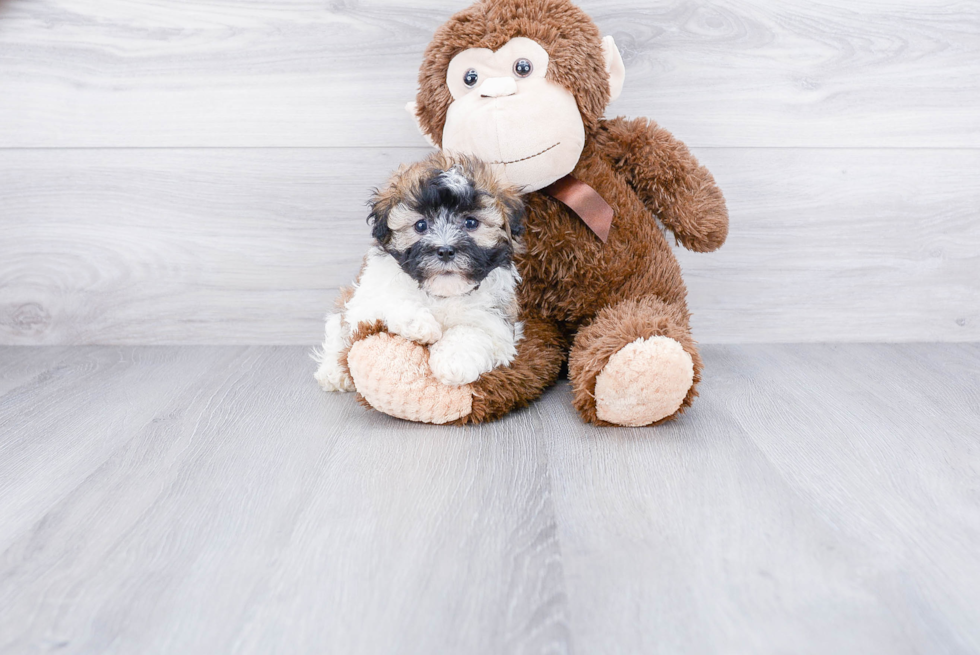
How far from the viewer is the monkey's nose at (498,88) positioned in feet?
3.20

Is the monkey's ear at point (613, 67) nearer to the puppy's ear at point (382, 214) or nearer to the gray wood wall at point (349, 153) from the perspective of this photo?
the gray wood wall at point (349, 153)

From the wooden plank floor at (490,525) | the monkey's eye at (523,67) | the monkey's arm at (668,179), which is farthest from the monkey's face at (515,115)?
the wooden plank floor at (490,525)

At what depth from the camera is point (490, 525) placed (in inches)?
28.4

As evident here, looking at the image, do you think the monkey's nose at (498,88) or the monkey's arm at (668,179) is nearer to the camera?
the monkey's nose at (498,88)

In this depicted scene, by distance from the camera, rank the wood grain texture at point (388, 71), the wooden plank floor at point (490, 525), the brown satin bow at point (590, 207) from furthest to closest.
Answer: the wood grain texture at point (388, 71) → the brown satin bow at point (590, 207) → the wooden plank floor at point (490, 525)

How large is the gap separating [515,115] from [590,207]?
6.7 inches

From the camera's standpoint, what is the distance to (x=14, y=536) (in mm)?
707

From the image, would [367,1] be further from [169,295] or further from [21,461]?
[21,461]

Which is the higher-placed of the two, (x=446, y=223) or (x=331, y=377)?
(x=446, y=223)

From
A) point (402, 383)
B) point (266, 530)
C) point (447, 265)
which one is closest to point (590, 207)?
point (447, 265)

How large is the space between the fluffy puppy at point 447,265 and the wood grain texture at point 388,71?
42 cm

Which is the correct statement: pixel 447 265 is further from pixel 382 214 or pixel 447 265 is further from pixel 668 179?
pixel 668 179

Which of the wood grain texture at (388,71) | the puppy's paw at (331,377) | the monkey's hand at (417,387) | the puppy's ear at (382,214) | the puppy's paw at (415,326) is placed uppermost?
the wood grain texture at (388,71)

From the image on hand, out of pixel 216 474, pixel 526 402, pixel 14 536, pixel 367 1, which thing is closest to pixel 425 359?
pixel 526 402
